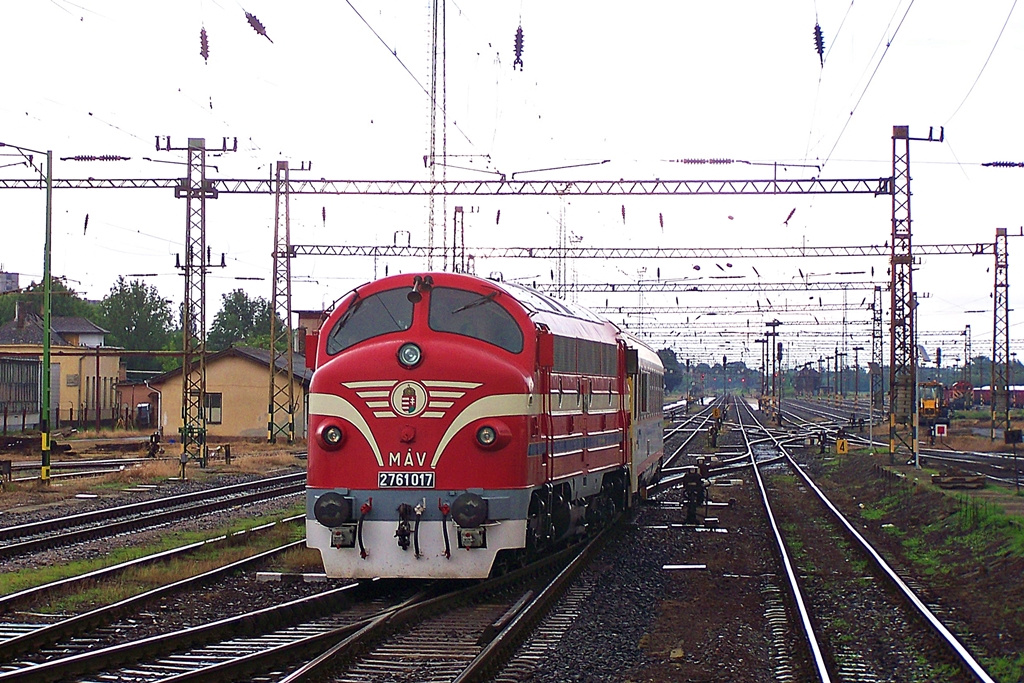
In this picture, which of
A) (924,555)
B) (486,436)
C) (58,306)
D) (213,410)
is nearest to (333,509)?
(486,436)

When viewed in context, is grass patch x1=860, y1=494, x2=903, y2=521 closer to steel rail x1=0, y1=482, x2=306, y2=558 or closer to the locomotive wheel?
the locomotive wheel

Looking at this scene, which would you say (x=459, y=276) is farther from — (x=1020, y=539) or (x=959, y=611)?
(x=1020, y=539)

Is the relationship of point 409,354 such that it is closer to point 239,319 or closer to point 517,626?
point 517,626

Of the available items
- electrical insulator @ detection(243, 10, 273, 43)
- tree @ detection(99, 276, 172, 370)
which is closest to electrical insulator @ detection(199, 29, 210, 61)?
electrical insulator @ detection(243, 10, 273, 43)

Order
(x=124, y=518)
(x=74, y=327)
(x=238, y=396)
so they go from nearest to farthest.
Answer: (x=124, y=518), (x=238, y=396), (x=74, y=327)

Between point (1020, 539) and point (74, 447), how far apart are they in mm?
41827

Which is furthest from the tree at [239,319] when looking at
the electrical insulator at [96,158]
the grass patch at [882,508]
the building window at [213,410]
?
the grass patch at [882,508]

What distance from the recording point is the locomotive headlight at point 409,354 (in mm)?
13336

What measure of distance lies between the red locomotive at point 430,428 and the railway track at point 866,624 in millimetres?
3443

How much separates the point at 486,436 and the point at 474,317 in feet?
4.97

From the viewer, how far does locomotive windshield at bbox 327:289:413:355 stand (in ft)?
45.5

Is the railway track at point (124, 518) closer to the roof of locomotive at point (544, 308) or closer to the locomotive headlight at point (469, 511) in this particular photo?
the roof of locomotive at point (544, 308)

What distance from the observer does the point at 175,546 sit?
729 inches

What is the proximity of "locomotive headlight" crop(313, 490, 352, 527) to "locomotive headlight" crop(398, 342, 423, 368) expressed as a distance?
1650 mm
